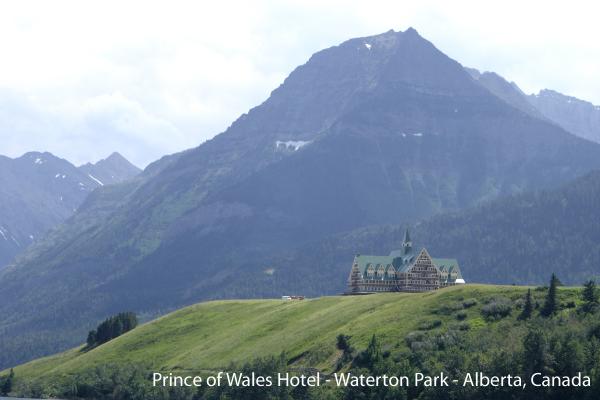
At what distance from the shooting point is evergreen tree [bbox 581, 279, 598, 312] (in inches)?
6855

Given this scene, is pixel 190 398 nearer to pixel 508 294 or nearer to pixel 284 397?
pixel 284 397

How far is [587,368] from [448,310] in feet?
185

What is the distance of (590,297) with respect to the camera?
178 metres

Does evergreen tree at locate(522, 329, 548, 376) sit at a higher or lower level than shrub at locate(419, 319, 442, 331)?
lower

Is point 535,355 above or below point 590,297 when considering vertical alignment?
below

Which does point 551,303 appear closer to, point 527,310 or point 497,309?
point 527,310

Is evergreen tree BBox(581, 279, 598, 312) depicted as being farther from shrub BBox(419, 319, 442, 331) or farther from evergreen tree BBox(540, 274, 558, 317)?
shrub BBox(419, 319, 442, 331)

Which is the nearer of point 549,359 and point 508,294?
point 549,359

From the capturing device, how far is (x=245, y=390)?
566 feet

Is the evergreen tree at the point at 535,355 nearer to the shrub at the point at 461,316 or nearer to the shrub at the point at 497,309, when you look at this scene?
the shrub at the point at 497,309

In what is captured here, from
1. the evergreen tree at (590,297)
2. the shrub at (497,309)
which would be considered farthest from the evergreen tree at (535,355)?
the shrub at (497,309)

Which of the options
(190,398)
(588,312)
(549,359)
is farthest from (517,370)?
(190,398)

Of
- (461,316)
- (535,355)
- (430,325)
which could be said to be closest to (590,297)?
(461,316)

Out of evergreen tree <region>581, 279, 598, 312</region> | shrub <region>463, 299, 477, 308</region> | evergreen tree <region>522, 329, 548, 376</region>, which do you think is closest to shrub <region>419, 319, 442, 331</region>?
shrub <region>463, 299, 477, 308</region>
